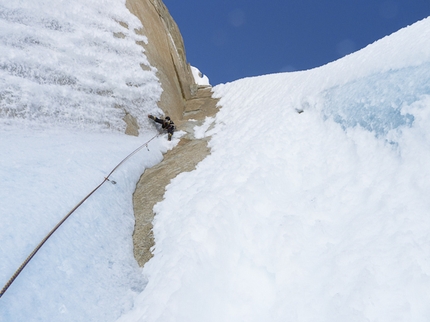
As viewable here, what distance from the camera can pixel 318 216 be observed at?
4.91 metres

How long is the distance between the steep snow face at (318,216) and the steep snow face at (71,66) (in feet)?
11.6

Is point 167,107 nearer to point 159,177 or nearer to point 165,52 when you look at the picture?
point 165,52

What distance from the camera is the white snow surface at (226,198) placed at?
3.63 meters

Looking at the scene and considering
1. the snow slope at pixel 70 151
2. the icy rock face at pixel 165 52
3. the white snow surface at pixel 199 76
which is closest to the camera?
the snow slope at pixel 70 151

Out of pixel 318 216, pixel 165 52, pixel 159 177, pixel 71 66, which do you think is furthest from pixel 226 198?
pixel 165 52

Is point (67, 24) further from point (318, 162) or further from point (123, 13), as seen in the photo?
point (318, 162)

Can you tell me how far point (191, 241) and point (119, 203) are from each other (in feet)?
7.56

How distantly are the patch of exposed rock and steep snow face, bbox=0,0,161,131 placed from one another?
1762 millimetres

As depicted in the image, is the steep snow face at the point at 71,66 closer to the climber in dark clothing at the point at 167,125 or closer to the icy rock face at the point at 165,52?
the climber in dark clothing at the point at 167,125

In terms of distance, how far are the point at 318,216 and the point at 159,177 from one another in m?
4.10

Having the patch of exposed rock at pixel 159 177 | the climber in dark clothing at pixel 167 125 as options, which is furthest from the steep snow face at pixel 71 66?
the patch of exposed rock at pixel 159 177

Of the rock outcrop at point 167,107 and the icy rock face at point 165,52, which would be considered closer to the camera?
the rock outcrop at point 167,107

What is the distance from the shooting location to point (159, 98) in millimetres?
11609

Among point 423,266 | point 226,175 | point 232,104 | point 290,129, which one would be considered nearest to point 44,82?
point 226,175
